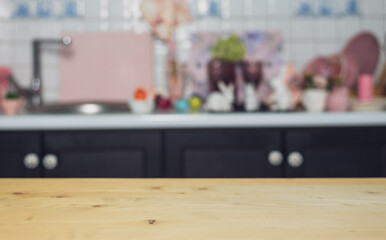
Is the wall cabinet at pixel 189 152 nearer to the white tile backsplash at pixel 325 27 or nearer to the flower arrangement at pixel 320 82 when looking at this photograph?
the flower arrangement at pixel 320 82

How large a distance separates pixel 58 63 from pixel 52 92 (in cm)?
15

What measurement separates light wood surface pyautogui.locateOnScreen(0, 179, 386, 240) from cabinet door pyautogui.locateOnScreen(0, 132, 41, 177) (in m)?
1.04

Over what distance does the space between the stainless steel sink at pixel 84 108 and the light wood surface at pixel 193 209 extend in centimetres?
119

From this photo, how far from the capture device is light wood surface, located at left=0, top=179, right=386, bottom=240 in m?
0.54

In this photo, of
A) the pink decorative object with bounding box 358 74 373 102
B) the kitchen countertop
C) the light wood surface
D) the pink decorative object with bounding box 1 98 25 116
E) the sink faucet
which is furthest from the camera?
the sink faucet

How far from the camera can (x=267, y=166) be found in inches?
73.1

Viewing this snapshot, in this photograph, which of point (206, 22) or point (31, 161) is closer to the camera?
point (31, 161)

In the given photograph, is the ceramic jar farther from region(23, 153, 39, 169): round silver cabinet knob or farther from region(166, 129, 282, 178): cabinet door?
region(23, 153, 39, 169): round silver cabinet knob

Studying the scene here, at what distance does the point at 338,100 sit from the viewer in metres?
1.98

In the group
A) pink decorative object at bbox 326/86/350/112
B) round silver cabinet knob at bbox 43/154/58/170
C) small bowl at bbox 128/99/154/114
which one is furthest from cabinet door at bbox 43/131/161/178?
pink decorative object at bbox 326/86/350/112

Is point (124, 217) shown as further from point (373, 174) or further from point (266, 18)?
point (266, 18)

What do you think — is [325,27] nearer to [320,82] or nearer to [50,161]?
[320,82]

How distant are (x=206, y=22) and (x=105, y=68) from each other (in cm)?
55

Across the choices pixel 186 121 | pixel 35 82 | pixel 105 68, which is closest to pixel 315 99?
pixel 186 121
